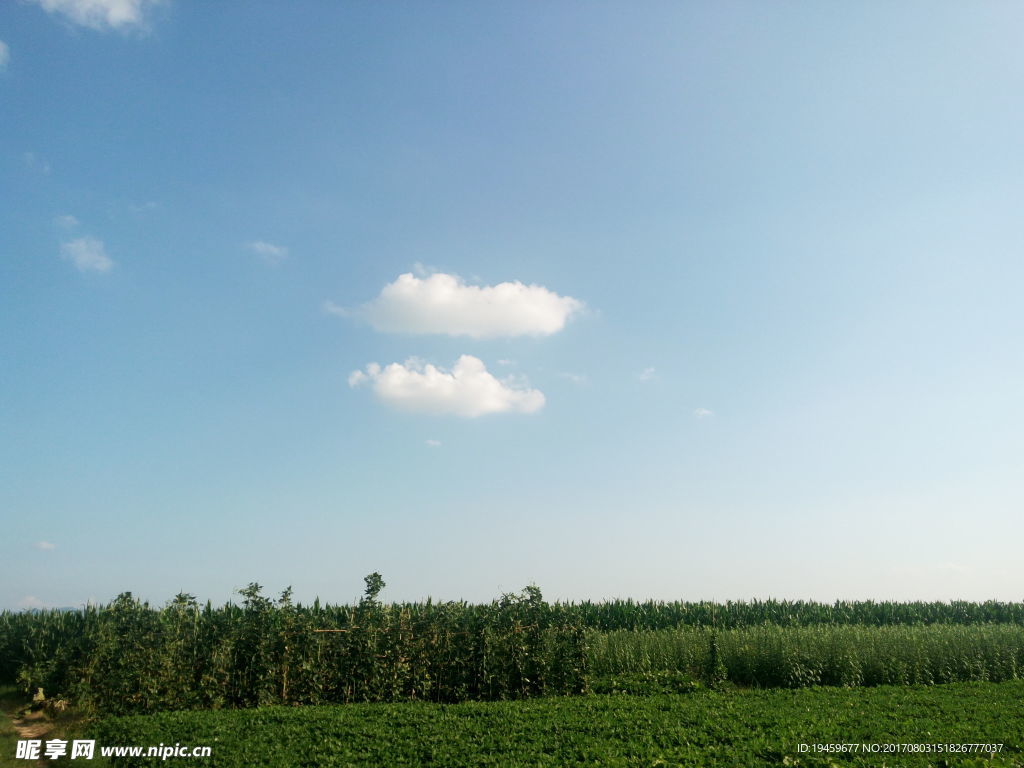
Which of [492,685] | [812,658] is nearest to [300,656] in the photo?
[492,685]

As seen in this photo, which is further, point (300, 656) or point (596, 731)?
point (300, 656)

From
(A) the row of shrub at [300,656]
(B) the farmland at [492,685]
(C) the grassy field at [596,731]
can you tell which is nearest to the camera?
(C) the grassy field at [596,731]

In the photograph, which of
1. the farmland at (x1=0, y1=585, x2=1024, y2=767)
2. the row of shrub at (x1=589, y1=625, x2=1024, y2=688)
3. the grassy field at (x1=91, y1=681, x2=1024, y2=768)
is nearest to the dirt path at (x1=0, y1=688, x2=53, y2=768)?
the farmland at (x1=0, y1=585, x2=1024, y2=767)

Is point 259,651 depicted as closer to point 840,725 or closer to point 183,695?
point 183,695

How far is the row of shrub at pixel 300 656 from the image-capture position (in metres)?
15.5

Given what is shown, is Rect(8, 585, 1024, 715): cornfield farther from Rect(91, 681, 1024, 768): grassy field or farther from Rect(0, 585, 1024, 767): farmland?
Rect(91, 681, 1024, 768): grassy field

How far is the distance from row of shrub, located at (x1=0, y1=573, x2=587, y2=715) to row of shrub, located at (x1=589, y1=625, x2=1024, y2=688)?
10.8 feet

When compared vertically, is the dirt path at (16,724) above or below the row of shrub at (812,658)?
below

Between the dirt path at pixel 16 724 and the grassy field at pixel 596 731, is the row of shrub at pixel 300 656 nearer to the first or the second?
the dirt path at pixel 16 724

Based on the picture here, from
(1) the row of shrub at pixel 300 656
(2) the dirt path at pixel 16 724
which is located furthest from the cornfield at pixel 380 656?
(2) the dirt path at pixel 16 724

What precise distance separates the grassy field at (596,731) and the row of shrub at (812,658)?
3525mm

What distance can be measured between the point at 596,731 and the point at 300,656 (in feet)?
26.7

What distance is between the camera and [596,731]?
1200 centimetres

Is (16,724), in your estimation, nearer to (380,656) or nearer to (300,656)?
(300,656)
